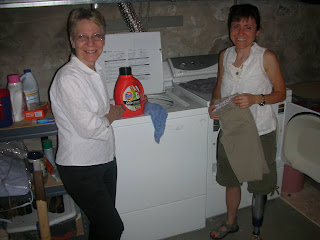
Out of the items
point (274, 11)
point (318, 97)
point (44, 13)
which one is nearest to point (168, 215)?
point (318, 97)

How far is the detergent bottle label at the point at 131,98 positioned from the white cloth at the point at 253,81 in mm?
531

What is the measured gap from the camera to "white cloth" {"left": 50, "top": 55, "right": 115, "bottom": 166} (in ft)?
4.16

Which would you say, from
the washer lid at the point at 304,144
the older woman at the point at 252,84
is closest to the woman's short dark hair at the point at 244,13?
the older woman at the point at 252,84

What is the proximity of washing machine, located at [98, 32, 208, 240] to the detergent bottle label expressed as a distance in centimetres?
7

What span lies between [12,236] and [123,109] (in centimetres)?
129

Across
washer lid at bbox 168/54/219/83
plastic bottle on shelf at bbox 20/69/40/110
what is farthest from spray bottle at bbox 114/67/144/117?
washer lid at bbox 168/54/219/83

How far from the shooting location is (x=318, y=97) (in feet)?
7.59

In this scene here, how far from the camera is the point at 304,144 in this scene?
6.73 ft

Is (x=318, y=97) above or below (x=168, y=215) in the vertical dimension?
above

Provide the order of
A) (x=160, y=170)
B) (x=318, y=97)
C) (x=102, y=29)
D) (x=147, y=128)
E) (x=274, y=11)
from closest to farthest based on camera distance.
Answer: (x=102, y=29) < (x=147, y=128) < (x=160, y=170) < (x=318, y=97) < (x=274, y=11)

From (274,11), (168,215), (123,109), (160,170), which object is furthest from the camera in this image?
(274,11)

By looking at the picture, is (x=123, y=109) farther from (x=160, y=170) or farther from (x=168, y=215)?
(x=168, y=215)

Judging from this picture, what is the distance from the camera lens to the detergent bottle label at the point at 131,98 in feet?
5.73

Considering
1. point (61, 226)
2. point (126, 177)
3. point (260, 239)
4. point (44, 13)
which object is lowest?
point (260, 239)
